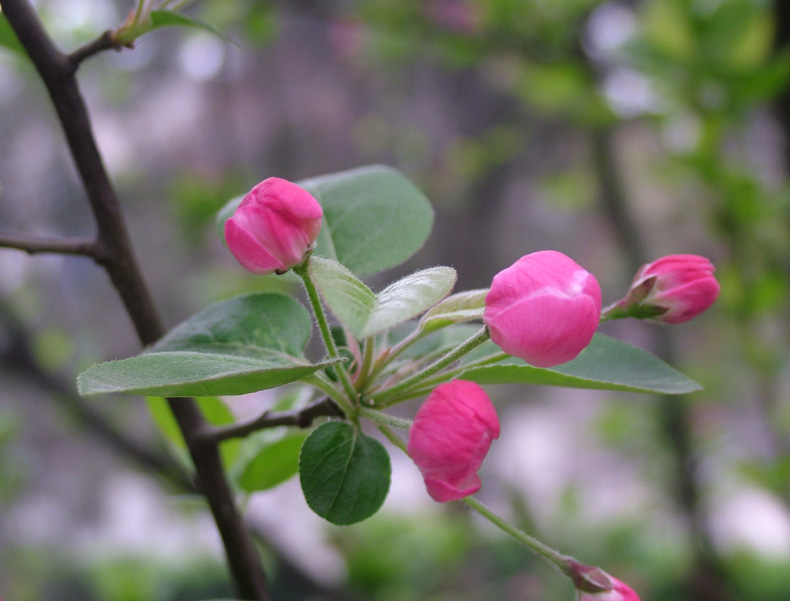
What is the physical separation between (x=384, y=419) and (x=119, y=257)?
169mm

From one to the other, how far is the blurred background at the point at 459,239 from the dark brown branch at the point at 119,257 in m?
0.08

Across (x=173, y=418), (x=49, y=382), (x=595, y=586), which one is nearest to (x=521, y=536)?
(x=595, y=586)

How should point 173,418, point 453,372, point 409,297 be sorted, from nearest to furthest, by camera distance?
point 409,297 < point 453,372 < point 173,418

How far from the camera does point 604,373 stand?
329mm

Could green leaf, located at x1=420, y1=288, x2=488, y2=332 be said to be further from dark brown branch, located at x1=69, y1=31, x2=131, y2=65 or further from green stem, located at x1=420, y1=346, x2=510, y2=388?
dark brown branch, located at x1=69, y1=31, x2=131, y2=65

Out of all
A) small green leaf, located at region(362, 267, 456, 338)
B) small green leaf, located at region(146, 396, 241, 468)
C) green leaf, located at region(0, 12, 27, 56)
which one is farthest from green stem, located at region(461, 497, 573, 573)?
green leaf, located at region(0, 12, 27, 56)

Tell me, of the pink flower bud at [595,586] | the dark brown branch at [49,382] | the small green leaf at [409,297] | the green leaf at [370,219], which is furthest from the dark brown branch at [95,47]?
the dark brown branch at [49,382]

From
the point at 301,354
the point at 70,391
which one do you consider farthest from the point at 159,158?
the point at 301,354

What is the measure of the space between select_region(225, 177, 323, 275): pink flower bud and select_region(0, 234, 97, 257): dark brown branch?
0.11 metres

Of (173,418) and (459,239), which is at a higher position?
(173,418)

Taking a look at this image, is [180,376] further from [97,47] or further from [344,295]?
[97,47]

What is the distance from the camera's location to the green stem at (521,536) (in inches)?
11.8

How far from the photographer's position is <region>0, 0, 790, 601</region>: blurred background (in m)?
1.14

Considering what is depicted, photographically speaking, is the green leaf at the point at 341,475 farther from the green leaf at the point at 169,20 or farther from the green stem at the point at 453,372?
the green leaf at the point at 169,20
